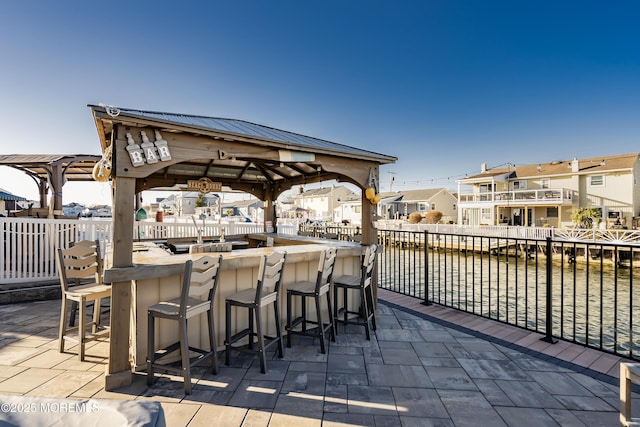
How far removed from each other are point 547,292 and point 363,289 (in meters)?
2.23

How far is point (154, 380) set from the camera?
8.72 ft

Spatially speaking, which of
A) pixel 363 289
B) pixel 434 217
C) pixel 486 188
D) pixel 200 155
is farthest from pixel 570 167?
pixel 200 155

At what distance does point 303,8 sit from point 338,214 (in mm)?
34002

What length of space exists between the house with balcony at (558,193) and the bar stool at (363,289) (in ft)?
71.9

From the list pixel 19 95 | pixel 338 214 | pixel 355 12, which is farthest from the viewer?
pixel 338 214

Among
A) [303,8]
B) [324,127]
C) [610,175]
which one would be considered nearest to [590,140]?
[610,175]

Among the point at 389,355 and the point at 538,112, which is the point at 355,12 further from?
the point at 538,112

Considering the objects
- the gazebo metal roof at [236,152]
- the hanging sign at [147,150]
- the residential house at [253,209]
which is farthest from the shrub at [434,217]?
the hanging sign at [147,150]

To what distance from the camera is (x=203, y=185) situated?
5902mm

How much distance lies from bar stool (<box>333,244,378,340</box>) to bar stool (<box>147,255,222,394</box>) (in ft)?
5.47

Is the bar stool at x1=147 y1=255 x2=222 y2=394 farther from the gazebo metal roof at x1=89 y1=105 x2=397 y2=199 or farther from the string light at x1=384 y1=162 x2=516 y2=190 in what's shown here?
the string light at x1=384 y1=162 x2=516 y2=190

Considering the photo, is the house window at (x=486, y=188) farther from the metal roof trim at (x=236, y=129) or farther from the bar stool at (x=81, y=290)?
the bar stool at (x=81, y=290)

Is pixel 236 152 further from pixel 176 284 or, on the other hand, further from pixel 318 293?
pixel 318 293

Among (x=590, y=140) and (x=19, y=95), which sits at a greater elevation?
(x=590, y=140)
